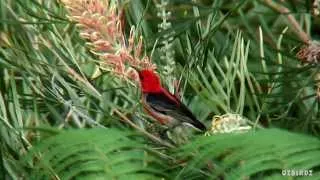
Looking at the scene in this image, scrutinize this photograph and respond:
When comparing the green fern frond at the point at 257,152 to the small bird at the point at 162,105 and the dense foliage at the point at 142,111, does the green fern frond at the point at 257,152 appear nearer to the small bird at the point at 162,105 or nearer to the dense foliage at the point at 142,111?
the dense foliage at the point at 142,111

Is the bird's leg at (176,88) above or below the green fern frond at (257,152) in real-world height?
above

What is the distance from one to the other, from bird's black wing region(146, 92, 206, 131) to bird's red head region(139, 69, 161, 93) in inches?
0.5

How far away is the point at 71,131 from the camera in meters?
1.03

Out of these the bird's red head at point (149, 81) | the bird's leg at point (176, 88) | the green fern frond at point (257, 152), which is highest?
the bird's red head at point (149, 81)

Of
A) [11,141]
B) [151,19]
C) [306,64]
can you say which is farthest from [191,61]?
[151,19]

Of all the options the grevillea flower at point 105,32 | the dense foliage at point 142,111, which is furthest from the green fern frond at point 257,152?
the grevillea flower at point 105,32

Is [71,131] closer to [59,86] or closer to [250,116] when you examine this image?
[59,86]

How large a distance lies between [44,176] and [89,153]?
0.12m

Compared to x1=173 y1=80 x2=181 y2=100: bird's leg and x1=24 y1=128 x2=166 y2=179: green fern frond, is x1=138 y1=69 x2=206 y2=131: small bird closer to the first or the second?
x1=173 y1=80 x2=181 y2=100: bird's leg

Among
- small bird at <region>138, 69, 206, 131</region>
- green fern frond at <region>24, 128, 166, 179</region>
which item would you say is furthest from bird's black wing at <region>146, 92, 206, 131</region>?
green fern frond at <region>24, 128, 166, 179</region>

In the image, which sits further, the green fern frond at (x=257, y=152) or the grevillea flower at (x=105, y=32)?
the grevillea flower at (x=105, y=32)

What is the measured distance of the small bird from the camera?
1191 mm

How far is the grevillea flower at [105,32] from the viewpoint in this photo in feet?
3.63

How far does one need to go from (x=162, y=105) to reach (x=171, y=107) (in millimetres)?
19
